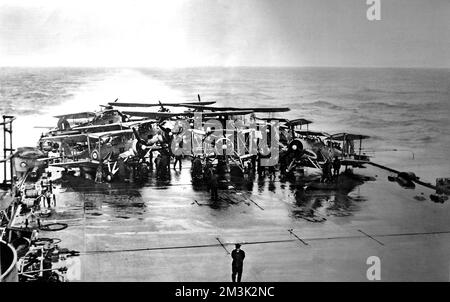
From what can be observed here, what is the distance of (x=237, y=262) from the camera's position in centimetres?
Result: 906

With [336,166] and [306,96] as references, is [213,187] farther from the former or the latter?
[306,96]

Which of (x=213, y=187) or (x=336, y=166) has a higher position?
(x=336, y=166)

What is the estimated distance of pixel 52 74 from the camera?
14.2 metres

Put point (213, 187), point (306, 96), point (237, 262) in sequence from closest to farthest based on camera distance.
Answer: point (237, 262) → point (213, 187) → point (306, 96)

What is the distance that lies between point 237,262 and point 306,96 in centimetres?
877

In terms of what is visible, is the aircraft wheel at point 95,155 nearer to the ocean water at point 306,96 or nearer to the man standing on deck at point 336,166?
the ocean water at point 306,96

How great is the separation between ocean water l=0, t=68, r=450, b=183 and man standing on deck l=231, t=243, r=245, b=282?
6.21 meters

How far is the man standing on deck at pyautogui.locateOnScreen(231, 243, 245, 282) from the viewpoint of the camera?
900 centimetres

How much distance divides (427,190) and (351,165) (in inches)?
120

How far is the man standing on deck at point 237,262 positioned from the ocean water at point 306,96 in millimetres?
A: 6212

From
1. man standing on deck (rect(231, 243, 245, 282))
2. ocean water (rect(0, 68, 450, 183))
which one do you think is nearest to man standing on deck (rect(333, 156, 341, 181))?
ocean water (rect(0, 68, 450, 183))

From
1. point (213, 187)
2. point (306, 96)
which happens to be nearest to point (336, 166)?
point (306, 96)

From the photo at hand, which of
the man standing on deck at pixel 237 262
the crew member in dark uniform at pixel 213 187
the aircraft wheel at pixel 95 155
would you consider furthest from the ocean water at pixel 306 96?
the man standing on deck at pixel 237 262
